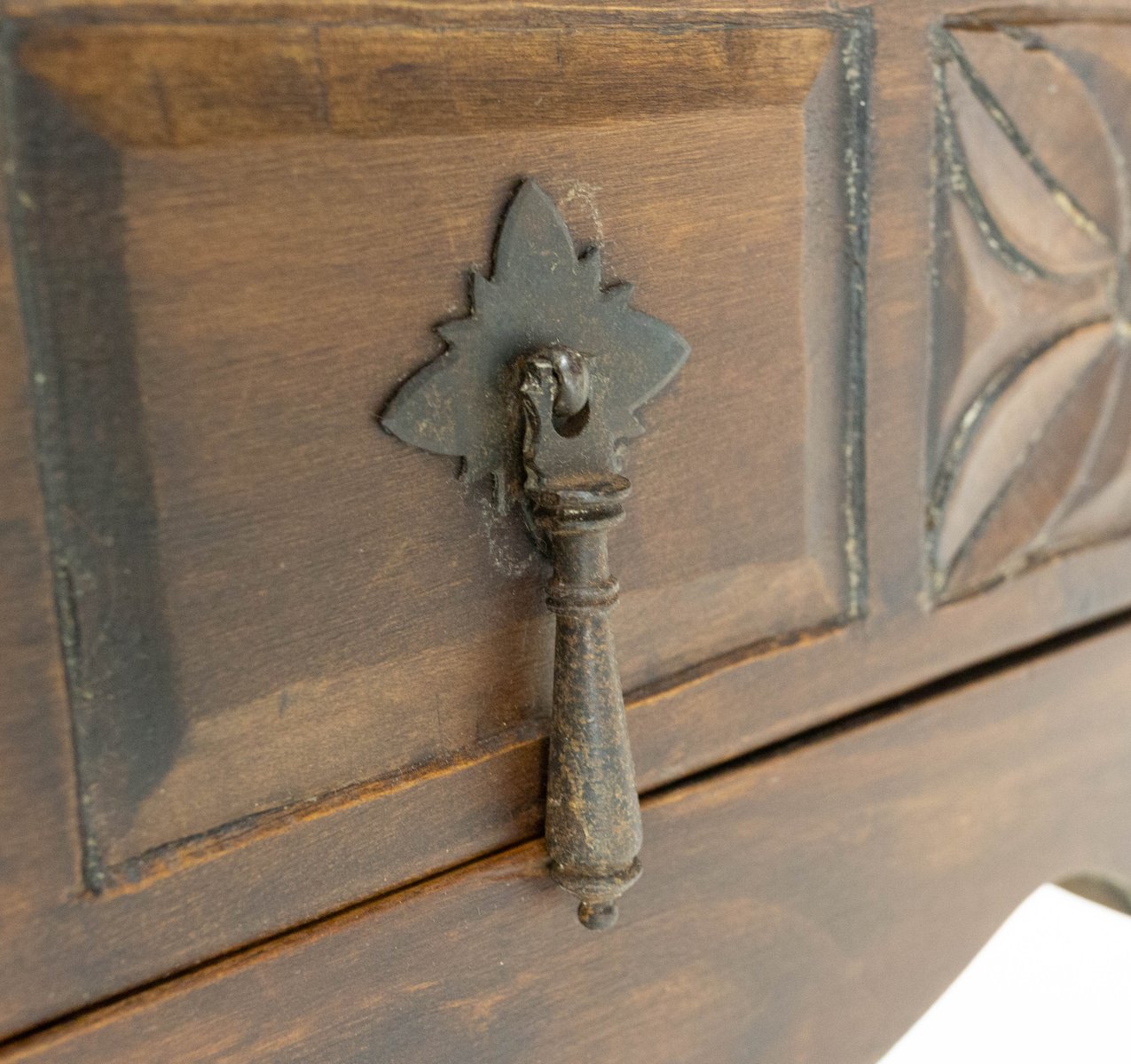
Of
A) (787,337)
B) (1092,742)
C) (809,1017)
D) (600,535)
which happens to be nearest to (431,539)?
(600,535)

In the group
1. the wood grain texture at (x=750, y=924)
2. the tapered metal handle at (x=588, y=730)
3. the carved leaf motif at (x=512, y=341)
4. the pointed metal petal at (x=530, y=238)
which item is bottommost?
the wood grain texture at (x=750, y=924)

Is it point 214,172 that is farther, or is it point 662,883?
point 662,883

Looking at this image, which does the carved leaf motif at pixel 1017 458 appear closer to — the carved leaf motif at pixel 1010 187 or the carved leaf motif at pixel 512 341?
the carved leaf motif at pixel 1010 187

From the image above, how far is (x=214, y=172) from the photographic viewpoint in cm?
35

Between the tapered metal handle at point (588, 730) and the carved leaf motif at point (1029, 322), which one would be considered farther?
the carved leaf motif at point (1029, 322)

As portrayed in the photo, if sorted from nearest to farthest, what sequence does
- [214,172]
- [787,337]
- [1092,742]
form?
[214,172] < [787,337] < [1092,742]

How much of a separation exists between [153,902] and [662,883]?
0.67 feet

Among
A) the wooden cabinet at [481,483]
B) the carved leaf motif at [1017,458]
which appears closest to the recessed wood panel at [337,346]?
the wooden cabinet at [481,483]

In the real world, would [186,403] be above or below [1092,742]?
above

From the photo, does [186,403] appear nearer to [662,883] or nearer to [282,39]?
[282,39]

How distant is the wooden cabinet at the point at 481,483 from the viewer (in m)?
0.34

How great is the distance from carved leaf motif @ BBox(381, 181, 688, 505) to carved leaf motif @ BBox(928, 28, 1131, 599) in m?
0.19

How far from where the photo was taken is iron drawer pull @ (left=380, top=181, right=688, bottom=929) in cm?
40

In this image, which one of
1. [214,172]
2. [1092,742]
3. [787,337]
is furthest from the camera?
[1092,742]
